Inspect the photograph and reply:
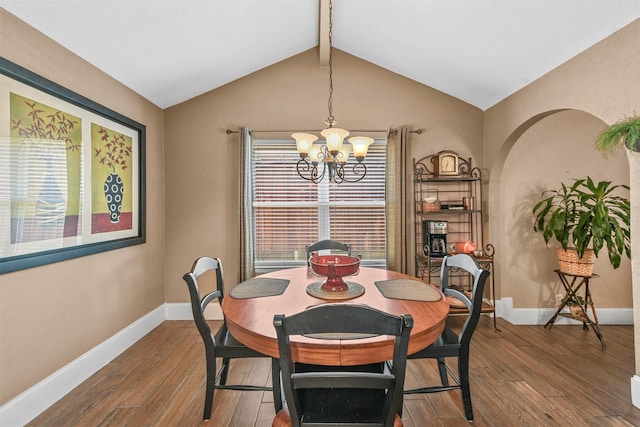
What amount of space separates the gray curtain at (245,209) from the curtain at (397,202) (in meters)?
1.53

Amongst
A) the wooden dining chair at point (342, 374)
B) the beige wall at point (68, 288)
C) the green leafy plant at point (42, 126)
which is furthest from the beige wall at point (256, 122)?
the wooden dining chair at point (342, 374)

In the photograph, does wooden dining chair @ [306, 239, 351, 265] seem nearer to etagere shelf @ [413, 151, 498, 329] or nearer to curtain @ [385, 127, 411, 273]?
curtain @ [385, 127, 411, 273]

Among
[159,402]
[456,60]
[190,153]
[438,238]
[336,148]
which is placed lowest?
[159,402]

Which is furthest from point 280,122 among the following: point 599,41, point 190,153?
point 599,41

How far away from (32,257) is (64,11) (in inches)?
60.2

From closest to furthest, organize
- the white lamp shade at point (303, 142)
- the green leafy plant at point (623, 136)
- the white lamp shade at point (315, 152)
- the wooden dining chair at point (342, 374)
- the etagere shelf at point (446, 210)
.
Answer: the wooden dining chair at point (342, 374), the green leafy plant at point (623, 136), the white lamp shade at point (303, 142), the white lamp shade at point (315, 152), the etagere shelf at point (446, 210)

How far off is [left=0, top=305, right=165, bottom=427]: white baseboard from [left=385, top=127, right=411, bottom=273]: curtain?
8.72 feet

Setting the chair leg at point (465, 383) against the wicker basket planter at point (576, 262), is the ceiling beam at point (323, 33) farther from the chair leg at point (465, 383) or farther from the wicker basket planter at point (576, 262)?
the wicker basket planter at point (576, 262)

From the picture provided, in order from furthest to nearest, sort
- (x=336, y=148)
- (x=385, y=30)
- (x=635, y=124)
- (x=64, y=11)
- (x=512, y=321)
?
(x=512, y=321) → (x=385, y=30) → (x=336, y=148) → (x=64, y=11) → (x=635, y=124)

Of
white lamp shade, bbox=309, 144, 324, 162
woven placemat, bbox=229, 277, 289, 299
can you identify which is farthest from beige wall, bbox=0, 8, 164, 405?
white lamp shade, bbox=309, 144, 324, 162

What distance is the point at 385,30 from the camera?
9.64 feet

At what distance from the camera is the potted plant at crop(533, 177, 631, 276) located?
275 cm

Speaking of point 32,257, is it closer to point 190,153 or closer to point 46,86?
point 46,86

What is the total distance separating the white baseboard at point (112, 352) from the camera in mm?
1894
